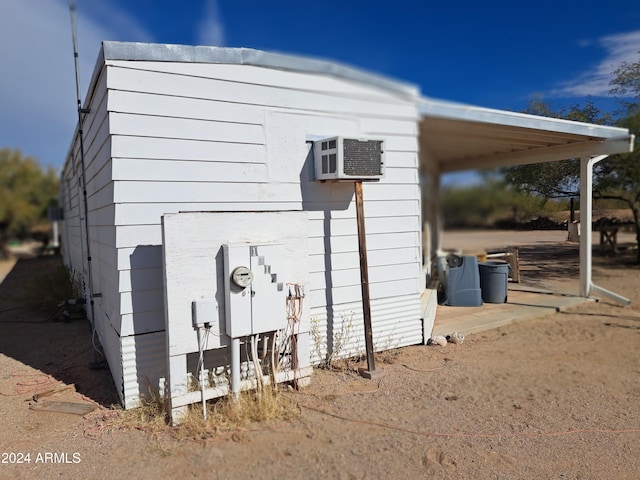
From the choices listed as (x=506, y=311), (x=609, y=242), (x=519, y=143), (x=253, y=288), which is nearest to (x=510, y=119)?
(x=519, y=143)

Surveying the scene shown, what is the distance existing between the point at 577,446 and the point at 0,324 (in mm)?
6895

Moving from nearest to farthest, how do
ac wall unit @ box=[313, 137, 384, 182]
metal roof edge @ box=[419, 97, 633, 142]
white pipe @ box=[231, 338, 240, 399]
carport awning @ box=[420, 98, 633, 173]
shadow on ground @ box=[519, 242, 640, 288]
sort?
metal roof edge @ box=[419, 97, 633, 142]
white pipe @ box=[231, 338, 240, 399]
carport awning @ box=[420, 98, 633, 173]
ac wall unit @ box=[313, 137, 384, 182]
shadow on ground @ box=[519, 242, 640, 288]

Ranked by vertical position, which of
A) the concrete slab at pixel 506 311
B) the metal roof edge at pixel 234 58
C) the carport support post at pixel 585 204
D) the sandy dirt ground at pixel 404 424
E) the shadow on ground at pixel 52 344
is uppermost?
the metal roof edge at pixel 234 58

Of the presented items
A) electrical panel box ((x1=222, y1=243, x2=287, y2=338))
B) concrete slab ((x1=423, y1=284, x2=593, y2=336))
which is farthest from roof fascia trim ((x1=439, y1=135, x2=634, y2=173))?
electrical panel box ((x1=222, y1=243, x2=287, y2=338))

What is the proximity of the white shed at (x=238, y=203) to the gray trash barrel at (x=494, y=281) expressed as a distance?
1.78m

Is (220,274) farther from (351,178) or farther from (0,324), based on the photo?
(0,324)

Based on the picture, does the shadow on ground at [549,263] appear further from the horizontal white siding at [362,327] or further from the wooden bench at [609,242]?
the wooden bench at [609,242]

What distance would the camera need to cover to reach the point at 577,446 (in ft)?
9.10

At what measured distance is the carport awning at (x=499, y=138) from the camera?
129 inches

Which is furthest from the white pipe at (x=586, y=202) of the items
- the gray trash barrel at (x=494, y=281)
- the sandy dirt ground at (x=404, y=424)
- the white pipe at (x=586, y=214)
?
the sandy dirt ground at (x=404, y=424)

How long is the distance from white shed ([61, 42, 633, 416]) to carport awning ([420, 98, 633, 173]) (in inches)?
1.6

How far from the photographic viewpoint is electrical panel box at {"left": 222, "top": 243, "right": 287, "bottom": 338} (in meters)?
3.00

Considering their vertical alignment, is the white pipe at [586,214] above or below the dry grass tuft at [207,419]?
above

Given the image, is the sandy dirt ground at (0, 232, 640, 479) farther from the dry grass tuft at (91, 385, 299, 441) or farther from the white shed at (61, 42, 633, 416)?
the white shed at (61, 42, 633, 416)
